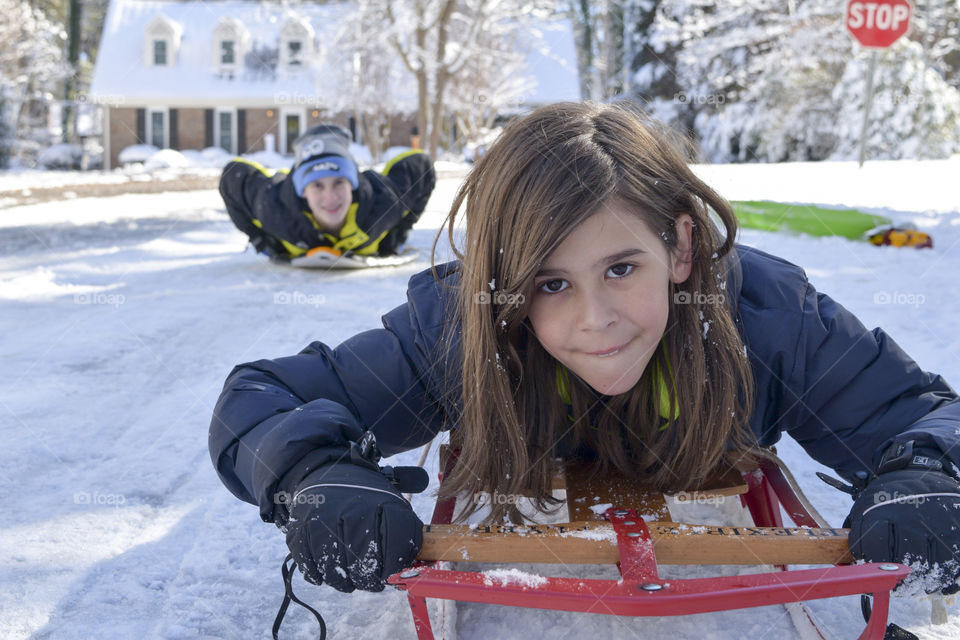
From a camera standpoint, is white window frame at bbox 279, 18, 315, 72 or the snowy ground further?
white window frame at bbox 279, 18, 315, 72

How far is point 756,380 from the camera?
187 centimetres

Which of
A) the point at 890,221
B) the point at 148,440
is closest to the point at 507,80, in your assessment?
the point at 890,221

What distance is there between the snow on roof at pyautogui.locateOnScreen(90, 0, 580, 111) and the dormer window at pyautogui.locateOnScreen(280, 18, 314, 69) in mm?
174

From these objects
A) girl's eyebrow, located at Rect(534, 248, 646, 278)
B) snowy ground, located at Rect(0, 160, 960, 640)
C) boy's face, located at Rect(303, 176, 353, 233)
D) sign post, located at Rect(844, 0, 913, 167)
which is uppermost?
sign post, located at Rect(844, 0, 913, 167)

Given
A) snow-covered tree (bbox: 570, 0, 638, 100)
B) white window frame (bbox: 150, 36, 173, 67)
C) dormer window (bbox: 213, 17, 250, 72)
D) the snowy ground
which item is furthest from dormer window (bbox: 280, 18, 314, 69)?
the snowy ground

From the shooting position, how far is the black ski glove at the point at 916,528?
56.3 inches

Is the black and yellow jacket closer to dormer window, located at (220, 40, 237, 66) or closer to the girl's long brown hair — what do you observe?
the girl's long brown hair

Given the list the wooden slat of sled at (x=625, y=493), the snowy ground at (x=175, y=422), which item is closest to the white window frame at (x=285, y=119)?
the snowy ground at (x=175, y=422)

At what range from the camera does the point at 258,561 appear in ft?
6.37

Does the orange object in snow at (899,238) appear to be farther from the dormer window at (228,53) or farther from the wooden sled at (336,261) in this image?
the dormer window at (228,53)

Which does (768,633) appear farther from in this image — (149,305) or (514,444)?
(149,305)

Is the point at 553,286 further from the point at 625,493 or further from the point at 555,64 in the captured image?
the point at 555,64

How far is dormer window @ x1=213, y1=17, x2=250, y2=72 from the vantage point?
941 inches

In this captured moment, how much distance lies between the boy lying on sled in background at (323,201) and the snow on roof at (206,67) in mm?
16521
